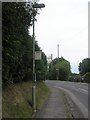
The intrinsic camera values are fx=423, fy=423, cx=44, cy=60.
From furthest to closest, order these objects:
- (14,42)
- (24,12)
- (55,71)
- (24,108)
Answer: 1. (55,71)
2. (24,12)
3. (24,108)
4. (14,42)

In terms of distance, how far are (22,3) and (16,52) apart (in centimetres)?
323

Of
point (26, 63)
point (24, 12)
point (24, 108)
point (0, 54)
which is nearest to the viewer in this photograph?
point (0, 54)

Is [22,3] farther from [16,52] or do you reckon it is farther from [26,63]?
[26,63]

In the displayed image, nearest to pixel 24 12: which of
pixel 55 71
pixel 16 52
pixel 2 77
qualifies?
pixel 16 52

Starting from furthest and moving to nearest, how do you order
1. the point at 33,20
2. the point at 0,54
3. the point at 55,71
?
the point at 55,71, the point at 33,20, the point at 0,54

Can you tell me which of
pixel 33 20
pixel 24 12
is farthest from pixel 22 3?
pixel 33 20

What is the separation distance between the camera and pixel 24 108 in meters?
19.5

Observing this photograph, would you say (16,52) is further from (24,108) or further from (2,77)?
(24,108)

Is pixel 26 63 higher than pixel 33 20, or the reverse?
pixel 33 20

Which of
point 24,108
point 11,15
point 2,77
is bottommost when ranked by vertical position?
point 24,108

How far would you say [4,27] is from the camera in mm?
16266

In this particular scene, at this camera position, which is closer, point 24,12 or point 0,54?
point 0,54

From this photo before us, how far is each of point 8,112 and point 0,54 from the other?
7.74 feet

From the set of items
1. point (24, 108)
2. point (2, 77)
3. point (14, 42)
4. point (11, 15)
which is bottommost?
point (24, 108)
